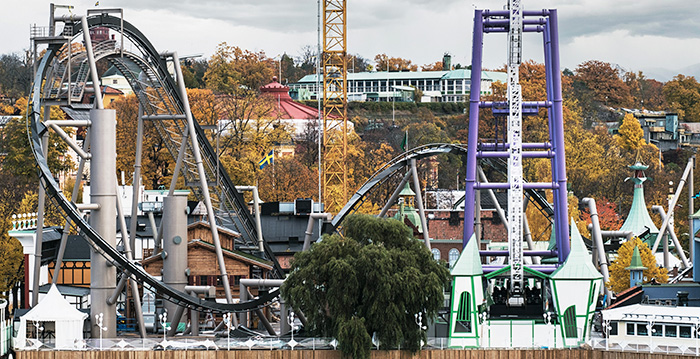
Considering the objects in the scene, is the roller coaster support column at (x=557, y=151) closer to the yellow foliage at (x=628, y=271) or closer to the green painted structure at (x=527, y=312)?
the yellow foliage at (x=628, y=271)

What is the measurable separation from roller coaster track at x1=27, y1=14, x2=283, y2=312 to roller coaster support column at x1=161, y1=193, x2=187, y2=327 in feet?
5.55

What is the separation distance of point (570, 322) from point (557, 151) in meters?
12.2

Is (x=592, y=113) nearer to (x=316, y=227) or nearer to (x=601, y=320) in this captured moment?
(x=316, y=227)

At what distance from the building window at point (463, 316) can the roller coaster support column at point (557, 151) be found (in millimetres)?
8461

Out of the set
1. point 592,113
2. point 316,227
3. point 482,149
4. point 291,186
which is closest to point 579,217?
point 291,186

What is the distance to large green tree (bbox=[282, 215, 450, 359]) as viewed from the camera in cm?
6209

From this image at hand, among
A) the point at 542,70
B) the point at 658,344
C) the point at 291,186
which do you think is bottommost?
the point at 658,344

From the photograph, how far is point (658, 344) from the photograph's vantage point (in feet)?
203

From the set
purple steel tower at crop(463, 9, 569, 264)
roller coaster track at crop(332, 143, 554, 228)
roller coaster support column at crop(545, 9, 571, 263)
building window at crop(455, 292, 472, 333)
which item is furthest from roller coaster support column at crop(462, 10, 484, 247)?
building window at crop(455, 292, 472, 333)

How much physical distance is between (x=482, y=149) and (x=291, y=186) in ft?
169

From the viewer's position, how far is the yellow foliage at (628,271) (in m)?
78.2

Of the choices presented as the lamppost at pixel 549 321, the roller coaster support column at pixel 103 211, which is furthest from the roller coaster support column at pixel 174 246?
the lamppost at pixel 549 321

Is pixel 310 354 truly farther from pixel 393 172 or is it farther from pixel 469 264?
pixel 393 172

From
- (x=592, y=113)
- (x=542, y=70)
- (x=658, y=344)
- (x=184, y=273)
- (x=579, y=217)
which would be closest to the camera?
(x=658, y=344)
